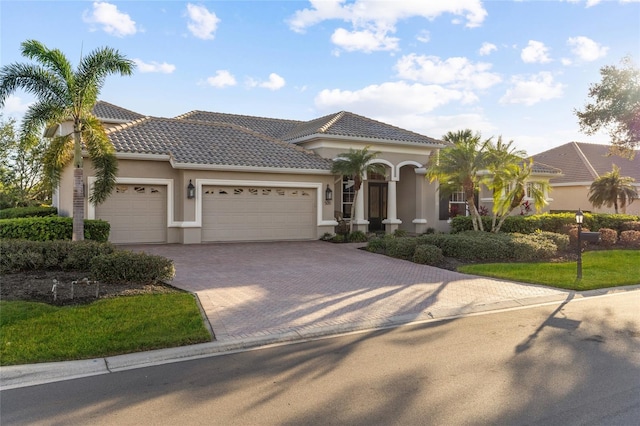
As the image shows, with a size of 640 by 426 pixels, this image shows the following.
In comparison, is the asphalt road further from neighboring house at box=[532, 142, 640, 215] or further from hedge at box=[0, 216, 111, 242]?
neighboring house at box=[532, 142, 640, 215]

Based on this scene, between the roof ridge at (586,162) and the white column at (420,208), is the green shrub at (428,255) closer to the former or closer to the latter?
the white column at (420,208)

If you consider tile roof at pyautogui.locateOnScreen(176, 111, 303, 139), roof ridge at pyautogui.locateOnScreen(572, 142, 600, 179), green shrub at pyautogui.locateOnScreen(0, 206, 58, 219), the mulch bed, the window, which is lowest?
the mulch bed

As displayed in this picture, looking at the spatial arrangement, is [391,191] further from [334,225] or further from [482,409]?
[482,409]

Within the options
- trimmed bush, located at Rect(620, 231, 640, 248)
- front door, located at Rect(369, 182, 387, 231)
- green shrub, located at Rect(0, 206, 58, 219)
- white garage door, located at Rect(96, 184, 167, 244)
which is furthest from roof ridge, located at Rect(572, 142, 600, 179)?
green shrub, located at Rect(0, 206, 58, 219)

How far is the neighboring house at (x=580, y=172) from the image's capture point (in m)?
31.6

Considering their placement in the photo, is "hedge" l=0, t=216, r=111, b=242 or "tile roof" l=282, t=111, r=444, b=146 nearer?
"hedge" l=0, t=216, r=111, b=242

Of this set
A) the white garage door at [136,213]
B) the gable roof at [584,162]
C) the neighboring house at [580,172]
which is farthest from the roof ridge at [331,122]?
the gable roof at [584,162]

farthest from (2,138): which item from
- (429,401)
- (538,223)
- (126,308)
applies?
(429,401)

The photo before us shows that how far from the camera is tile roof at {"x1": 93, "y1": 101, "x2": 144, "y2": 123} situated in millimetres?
25041

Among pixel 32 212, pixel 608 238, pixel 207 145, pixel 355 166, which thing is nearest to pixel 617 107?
pixel 608 238

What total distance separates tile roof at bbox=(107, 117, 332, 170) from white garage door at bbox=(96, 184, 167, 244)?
1.47 meters

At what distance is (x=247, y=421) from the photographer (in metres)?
4.20

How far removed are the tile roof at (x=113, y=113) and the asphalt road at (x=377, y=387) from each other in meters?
22.5

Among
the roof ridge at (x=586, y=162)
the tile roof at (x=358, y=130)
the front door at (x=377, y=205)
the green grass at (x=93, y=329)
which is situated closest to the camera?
the green grass at (x=93, y=329)
